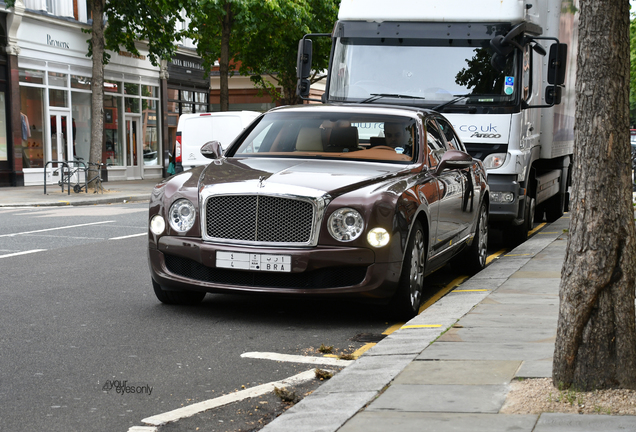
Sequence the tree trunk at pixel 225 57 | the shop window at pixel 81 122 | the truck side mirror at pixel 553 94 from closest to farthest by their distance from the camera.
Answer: the truck side mirror at pixel 553 94 → the shop window at pixel 81 122 → the tree trunk at pixel 225 57

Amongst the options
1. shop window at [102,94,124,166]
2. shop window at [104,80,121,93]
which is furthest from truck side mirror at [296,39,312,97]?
shop window at [104,80,121,93]

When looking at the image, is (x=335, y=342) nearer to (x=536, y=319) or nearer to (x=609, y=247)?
(x=536, y=319)

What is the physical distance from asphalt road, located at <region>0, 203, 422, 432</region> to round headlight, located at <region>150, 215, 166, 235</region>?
0.66 meters

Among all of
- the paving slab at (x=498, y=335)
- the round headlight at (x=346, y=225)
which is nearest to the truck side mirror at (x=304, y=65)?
the round headlight at (x=346, y=225)

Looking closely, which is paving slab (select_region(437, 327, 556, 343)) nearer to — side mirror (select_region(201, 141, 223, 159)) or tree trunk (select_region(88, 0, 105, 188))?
side mirror (select_region(201, 141, 223, 159))

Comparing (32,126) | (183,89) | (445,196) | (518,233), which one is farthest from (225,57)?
(445,196)

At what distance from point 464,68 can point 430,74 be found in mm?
410

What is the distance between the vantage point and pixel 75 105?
99.2 feet

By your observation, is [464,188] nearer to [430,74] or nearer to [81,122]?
[430,74]

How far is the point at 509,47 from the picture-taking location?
11117 millimetres

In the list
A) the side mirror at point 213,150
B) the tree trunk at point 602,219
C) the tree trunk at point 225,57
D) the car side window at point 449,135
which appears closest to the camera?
the tree trunk at point 602,219

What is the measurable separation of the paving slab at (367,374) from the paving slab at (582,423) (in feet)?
3.02

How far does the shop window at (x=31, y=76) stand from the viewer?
27359mm

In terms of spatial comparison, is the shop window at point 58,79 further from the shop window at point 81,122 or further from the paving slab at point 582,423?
the paving slab at point 582,423
